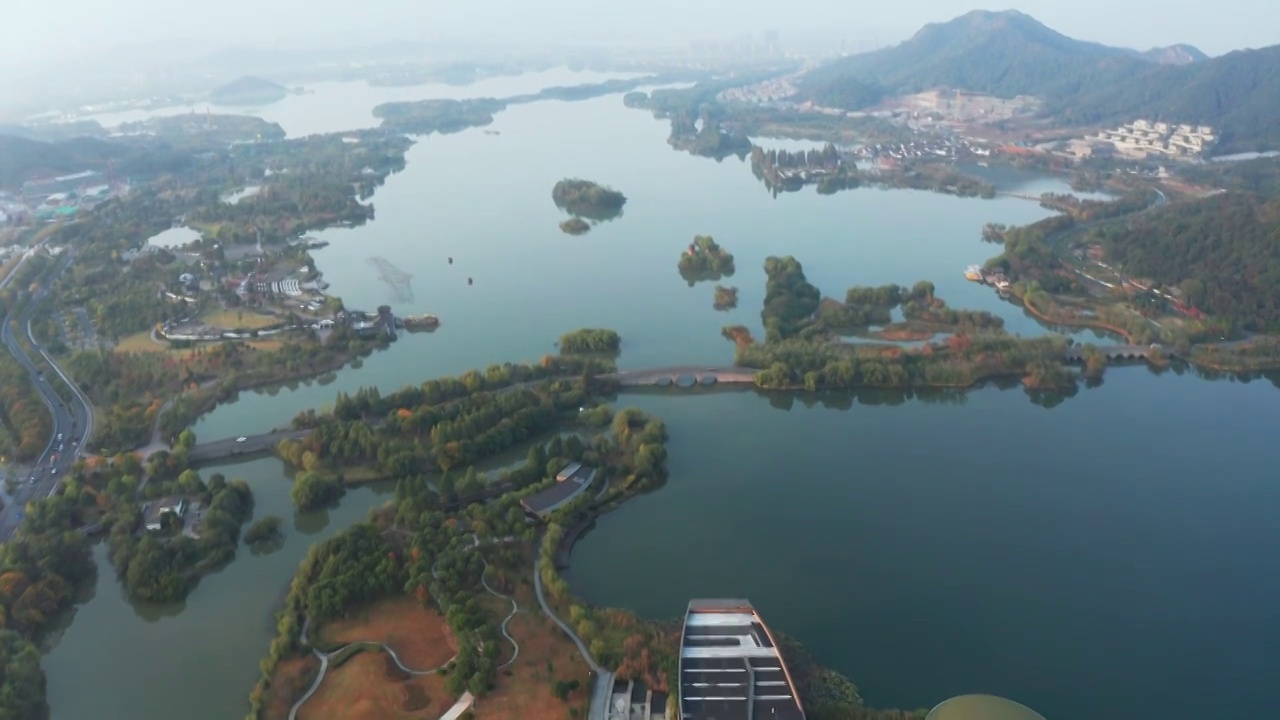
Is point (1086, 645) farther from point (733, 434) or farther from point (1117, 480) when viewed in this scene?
point (733, 434)

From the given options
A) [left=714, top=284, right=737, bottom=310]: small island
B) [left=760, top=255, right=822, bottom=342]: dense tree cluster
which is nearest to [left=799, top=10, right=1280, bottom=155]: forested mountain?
[left=760, top=255, right=822, bottom=342]: dense tree cluster

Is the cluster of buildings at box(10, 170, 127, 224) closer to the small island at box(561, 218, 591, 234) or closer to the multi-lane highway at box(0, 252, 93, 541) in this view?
the multi-lane highway at box(0, 252, 93, 541)

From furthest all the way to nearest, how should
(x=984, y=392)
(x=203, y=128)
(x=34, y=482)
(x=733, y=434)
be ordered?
(x=203, y=128) < (x=984, y=392) < (x=733, y=434) < (x=34, y=482)

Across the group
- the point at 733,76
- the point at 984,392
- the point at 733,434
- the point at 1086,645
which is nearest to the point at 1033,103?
the point at 733,76

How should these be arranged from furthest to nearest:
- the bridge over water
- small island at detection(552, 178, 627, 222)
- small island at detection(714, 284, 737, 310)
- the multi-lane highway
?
small island at detection(552, 178, 627, 222), small island at detection(714, 284, 737, 310), the bridge over water, the multi-lane highway

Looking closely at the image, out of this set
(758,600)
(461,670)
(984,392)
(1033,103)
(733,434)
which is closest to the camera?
(461,670)

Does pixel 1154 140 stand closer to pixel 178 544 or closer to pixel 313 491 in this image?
pixel 313 491

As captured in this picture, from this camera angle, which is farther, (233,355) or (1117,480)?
(233,355)
